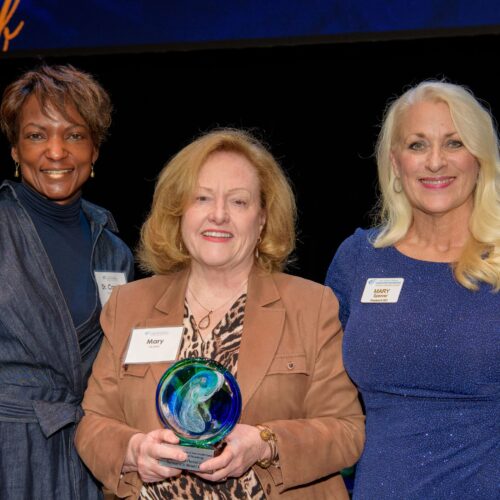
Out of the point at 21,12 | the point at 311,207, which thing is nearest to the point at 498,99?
the point at 311,207

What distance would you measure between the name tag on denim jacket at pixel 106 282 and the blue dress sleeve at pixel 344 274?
79 cm

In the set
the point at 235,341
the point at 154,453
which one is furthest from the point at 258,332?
the point at 154,453

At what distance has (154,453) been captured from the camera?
2.42 meters

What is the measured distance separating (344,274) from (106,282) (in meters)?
0.87

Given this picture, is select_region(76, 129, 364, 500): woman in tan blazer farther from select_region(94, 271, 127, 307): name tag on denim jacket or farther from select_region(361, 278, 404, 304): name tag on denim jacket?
select_region(94, 271, 127, 307): name tag on denim jacket

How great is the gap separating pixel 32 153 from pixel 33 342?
0.71m

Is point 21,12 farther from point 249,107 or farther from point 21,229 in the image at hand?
point 21,229

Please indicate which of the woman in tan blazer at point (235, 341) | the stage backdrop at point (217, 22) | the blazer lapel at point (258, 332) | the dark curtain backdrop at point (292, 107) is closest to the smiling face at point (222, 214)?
the woman in tan blazer at point (235, 341)

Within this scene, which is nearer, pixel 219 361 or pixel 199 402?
pixel 199 402

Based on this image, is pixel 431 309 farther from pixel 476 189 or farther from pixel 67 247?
Result: pixel 67 247

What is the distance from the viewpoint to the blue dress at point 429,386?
2533mm

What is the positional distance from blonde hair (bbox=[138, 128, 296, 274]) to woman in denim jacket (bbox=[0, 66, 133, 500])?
34cm

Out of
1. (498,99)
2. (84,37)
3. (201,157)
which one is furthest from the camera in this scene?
(84,37)

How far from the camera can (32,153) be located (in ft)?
10.4
